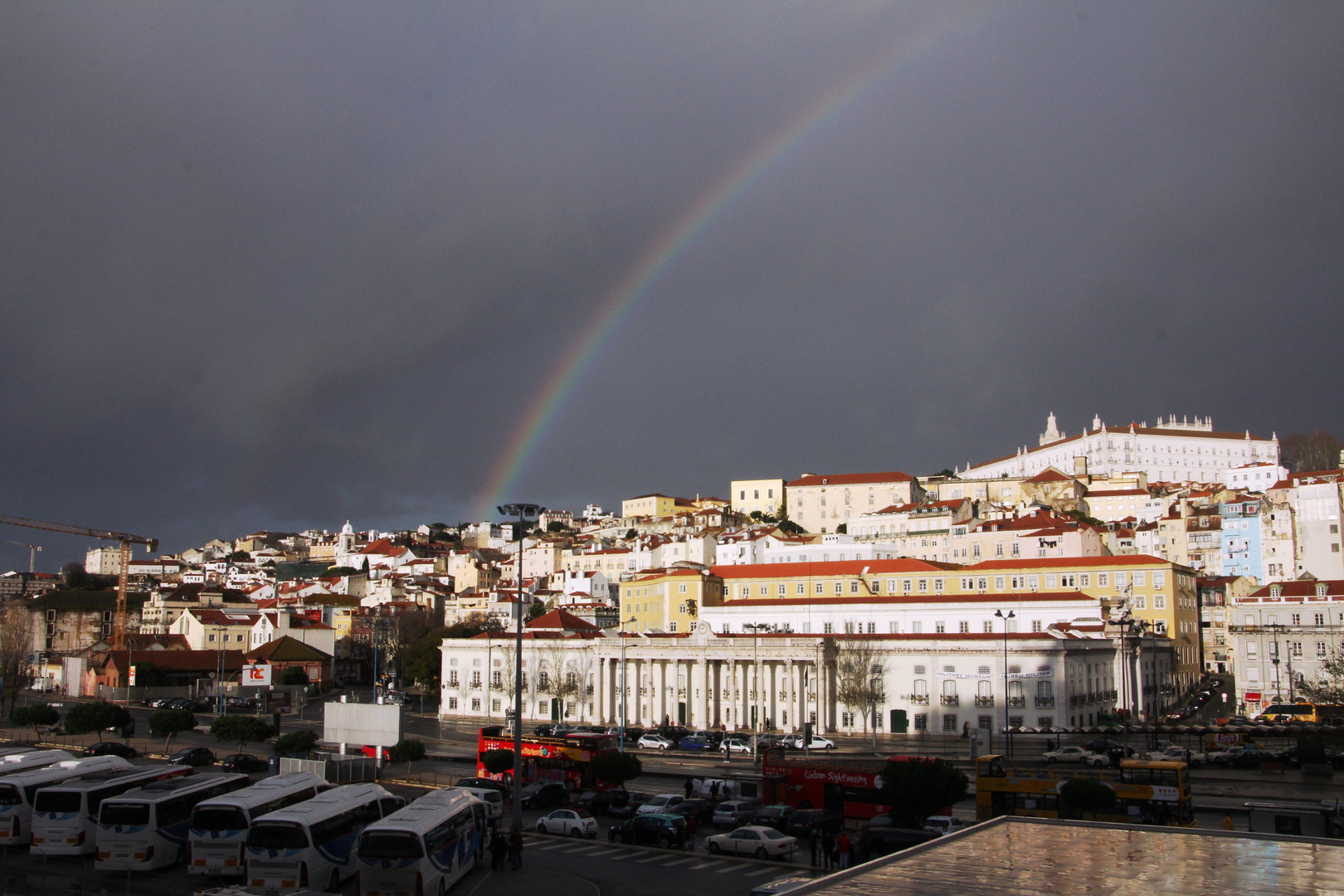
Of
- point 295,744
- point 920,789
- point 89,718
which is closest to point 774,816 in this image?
point 920,789

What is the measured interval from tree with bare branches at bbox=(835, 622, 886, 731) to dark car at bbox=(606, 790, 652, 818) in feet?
102

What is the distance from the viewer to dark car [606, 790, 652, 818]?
113 ft

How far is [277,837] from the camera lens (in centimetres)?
2117

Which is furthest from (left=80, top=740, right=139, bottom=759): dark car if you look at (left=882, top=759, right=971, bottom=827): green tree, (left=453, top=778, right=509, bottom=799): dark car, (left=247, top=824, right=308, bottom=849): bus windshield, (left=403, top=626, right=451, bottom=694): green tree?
(left=403, top=626, right=451, bottom=694): green tree

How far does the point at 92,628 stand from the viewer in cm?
12800

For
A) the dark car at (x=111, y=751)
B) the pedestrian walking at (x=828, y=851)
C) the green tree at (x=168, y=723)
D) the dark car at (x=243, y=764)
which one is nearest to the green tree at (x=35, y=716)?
the green tree at (x=168, y=723)

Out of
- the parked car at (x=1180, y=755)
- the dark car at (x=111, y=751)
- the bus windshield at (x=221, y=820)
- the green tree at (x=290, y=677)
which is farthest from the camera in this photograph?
the green tree at (x=290, y=677)

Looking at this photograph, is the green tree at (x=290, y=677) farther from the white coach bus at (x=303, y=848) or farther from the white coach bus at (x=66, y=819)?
the white coach bus at (x=303, y=848)

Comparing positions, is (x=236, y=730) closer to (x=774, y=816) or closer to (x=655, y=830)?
(x=655, y=830)

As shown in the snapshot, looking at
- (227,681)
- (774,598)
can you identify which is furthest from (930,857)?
(227,681)

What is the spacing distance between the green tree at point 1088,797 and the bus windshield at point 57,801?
85.1 ft

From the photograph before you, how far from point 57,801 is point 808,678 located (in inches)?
1879

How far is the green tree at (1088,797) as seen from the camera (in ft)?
93.8

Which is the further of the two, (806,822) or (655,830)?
(806,822)
